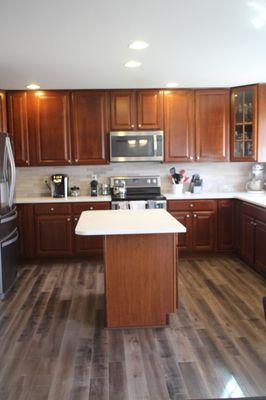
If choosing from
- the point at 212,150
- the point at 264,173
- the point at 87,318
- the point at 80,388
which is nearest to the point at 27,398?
the point at 80,388

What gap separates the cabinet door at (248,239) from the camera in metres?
4.55

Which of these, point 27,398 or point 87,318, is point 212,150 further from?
point 27,398

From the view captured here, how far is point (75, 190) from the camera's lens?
17.6ft

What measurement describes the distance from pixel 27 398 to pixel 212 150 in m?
3.92

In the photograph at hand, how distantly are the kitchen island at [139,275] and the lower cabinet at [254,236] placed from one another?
1.59 m

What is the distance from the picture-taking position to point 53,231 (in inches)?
197

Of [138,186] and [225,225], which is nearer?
[225,225]

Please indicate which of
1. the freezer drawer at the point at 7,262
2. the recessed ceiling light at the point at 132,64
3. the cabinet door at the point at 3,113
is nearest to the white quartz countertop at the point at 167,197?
the freezer drawer at the point at 7,262

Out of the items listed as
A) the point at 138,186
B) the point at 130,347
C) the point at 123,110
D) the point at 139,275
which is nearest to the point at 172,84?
the point at 123,110

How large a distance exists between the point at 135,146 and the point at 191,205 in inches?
43.0

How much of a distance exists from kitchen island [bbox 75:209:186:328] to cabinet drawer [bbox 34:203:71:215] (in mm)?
1866

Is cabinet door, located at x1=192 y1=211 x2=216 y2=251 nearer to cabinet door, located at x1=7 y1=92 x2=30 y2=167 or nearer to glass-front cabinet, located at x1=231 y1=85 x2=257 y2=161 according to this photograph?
glass-front cabinet, located at x1=231 y1=85 x2=257 y2=161

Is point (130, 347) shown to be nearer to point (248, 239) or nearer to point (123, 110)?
point (248, 239)

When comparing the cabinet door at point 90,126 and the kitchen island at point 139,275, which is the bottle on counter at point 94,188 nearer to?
the cabinet door at point 90,126
